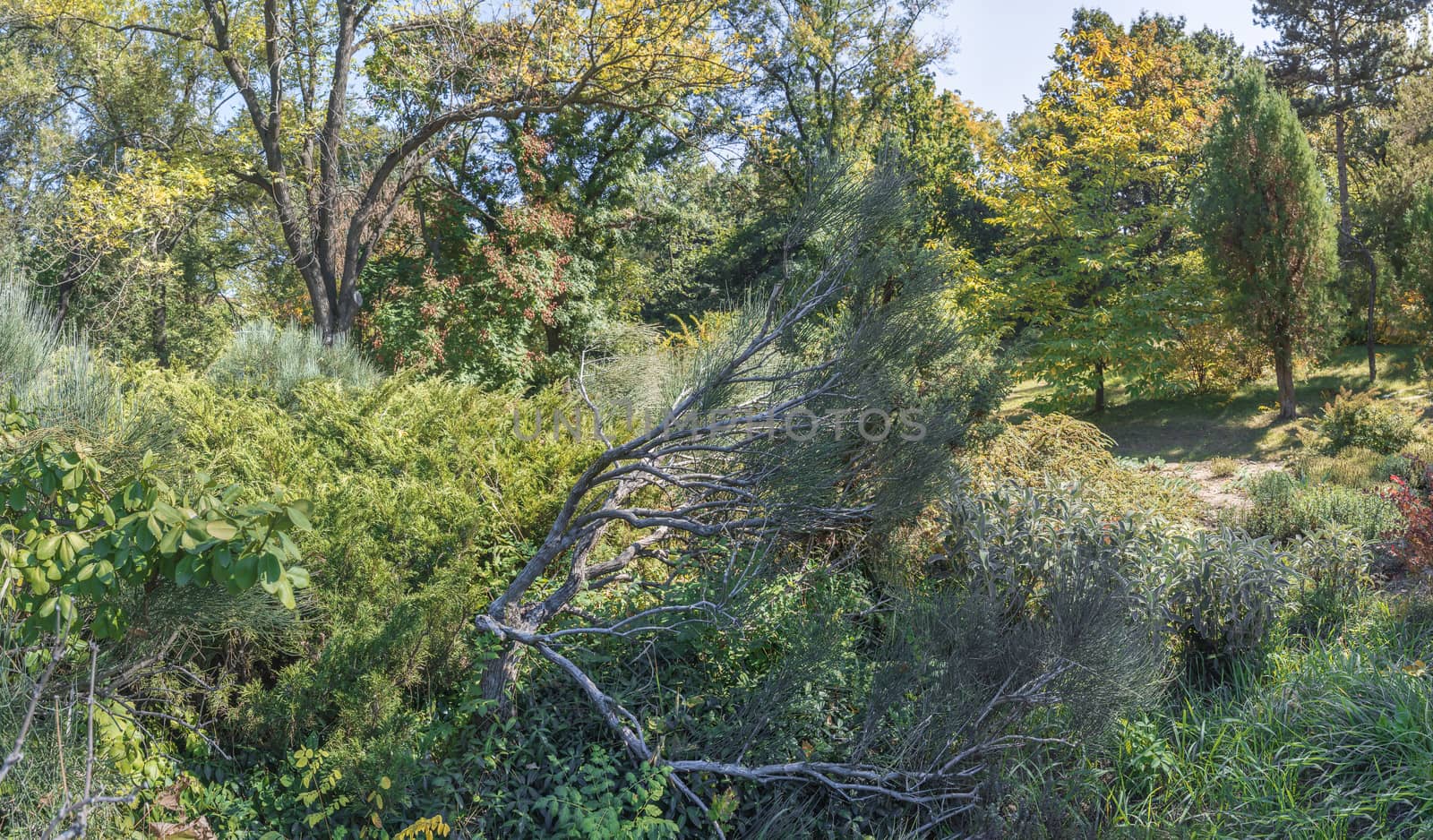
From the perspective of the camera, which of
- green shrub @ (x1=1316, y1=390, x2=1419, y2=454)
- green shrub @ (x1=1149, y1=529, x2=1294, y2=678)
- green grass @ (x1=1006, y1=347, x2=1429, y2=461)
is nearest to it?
green shrub @ (x1=1149, y1=529, x2=1294, y2=678)

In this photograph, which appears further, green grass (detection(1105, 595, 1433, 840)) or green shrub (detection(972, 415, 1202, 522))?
green shrub (detection(972, 415, 1202, 522))

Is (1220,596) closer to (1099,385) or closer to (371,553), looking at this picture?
(371,553)

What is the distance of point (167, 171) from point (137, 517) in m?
8.01

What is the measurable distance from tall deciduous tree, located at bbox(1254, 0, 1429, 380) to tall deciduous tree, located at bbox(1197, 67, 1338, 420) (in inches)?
161

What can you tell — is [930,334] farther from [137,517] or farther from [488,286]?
[488,286]

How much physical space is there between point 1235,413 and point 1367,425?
3.59 meters

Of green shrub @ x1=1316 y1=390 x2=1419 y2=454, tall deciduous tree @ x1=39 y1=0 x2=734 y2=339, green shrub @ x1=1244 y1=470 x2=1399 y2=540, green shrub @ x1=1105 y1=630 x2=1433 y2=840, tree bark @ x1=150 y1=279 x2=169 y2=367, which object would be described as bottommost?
green shrub @ x1=1105 y1=630 x2=1433 y2=840

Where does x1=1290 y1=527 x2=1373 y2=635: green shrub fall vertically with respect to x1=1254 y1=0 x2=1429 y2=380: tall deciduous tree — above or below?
below

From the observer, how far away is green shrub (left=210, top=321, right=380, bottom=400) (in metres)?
6.38

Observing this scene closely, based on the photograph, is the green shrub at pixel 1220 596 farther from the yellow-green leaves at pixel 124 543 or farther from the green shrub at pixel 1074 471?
the yellow-green leaves at pixel 124 543

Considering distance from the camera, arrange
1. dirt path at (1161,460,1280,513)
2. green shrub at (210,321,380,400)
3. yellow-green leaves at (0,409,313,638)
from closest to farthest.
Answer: yellow-green leaves at (0,409,313,638), green shrub at (210,321,380,400), dirt path at (1161,460,1280,513)

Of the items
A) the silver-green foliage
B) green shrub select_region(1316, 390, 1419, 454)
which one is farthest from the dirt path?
the silver-green foliage

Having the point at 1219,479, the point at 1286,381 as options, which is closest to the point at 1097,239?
the point at 1286,381

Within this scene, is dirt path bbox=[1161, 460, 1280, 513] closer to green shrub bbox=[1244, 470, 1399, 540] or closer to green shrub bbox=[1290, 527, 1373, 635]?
green shrub bbox=[1244, 470, 1399, 540]
